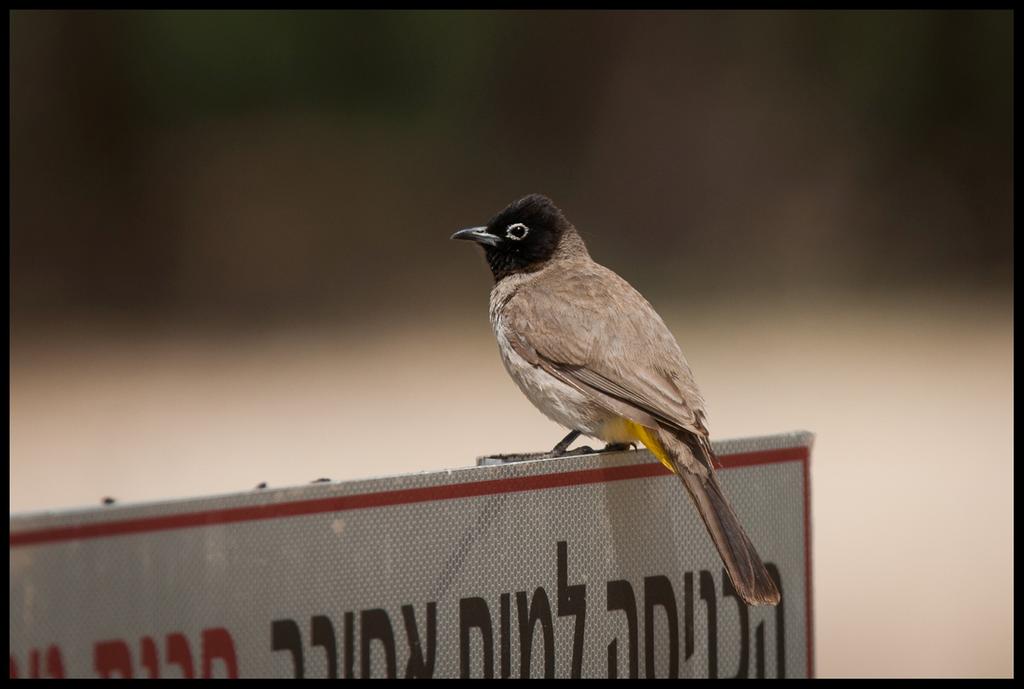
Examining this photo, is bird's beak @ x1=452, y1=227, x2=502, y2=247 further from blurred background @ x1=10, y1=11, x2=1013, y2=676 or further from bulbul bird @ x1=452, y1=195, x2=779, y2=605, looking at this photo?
blurred background @ x1=10, y1=11, x2=1013, y2=676

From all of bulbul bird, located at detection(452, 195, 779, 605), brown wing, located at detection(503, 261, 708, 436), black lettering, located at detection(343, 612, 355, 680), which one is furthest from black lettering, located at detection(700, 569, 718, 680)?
black lettering, located at detection(343, 612, 355, 680)

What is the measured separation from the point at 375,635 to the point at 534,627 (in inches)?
15.0

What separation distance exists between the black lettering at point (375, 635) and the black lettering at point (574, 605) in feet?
1.39

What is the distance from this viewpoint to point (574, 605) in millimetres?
2930

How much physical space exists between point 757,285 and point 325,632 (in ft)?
35.2

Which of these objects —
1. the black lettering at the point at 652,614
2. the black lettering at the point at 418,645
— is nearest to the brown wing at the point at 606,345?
the black lettering at the point at 652,614

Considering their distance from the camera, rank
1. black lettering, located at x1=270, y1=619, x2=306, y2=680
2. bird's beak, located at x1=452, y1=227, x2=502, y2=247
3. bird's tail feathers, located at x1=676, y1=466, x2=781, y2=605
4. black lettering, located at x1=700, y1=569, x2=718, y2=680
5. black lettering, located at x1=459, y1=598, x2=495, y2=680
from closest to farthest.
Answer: black lettering, located at x1=270, y1=619, x2=306, y2=680
black lettering, located at x1=459, y1=598, x2=495, y2=680
bird's tail feathers, located at x1=676, y1=466, x2=781, y2=605
black lettering, located at x1=700, y1=569, x2=718, y2=680
bird's beak, located at x1=452, y1=227, x2=502, y2=247

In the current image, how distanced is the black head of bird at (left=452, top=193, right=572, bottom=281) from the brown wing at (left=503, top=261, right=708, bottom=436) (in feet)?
0.67

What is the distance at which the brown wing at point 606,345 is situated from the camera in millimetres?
3842

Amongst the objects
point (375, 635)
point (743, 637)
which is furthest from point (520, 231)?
point (375, 635)

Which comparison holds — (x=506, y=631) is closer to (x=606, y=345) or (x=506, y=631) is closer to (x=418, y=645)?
(x=418, y=645)

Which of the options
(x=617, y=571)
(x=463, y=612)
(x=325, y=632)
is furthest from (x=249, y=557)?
(x=617, y=571)

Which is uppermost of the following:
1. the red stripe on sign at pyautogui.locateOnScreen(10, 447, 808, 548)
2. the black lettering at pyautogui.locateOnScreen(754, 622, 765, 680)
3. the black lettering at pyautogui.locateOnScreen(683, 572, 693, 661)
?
the red stripe on sign at pyautogui.locateOnScreen(10, 447, 808, 548)

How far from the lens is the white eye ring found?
194 inches
